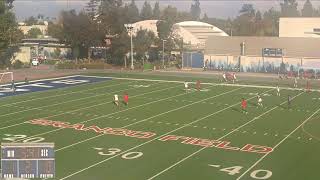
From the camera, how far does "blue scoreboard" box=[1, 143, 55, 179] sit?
14.4 metres

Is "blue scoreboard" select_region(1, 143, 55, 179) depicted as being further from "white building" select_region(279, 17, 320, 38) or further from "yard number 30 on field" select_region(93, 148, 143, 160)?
"white building" select_region(279, 17, 320, 38)

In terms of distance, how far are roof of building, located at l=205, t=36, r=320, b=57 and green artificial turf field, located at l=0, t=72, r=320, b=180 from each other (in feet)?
71.0

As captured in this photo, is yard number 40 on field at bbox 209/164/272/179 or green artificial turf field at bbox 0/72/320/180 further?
green artificial turf field at bbox 0/72/320/180

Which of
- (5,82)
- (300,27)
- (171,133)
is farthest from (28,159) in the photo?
(300,27)

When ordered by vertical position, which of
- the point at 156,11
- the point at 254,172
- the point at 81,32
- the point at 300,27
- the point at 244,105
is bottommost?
the point at 254,172

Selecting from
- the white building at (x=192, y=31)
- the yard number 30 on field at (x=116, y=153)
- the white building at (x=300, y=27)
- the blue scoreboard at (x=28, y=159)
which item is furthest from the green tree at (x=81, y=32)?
the blue scoreboard at (x=28, y=159)

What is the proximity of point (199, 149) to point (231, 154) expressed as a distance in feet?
5.00

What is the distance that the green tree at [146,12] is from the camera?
458 ft

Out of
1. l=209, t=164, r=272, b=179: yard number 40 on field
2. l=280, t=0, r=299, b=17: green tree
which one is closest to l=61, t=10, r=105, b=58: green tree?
l=209, t=164, r=272, b=179: yard number 40 on field

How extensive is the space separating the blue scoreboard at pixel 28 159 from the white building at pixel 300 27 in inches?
2489

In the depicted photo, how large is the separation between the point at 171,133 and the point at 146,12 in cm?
12250

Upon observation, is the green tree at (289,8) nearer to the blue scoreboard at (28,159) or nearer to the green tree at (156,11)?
the green tree at (156,11)

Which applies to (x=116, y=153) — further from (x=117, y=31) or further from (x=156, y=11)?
(x=156, y=11)

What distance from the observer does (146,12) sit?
477 ft
